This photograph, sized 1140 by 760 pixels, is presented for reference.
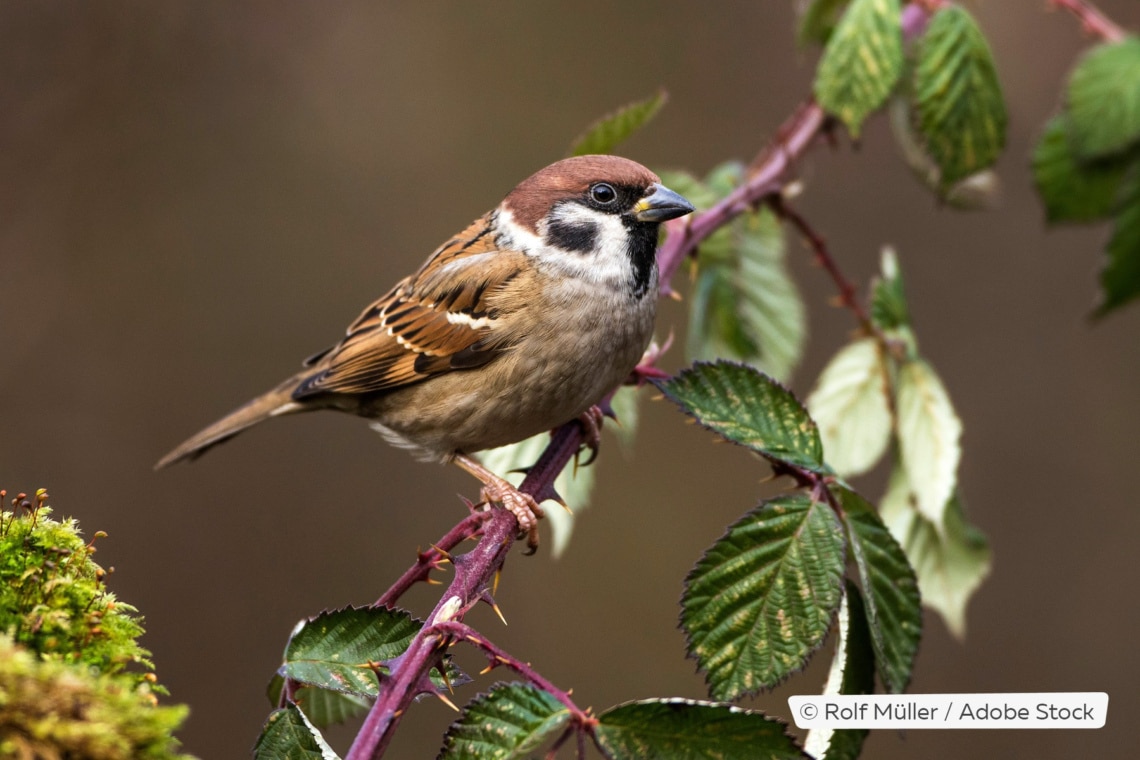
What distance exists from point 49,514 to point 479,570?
2.16 feet

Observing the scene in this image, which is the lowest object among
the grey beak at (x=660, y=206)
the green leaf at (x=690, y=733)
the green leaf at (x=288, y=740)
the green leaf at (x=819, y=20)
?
the green leaf at (x=288, y=740)

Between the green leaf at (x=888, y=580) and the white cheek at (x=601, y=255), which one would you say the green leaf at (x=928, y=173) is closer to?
the white cheek at (x=601, y=255)

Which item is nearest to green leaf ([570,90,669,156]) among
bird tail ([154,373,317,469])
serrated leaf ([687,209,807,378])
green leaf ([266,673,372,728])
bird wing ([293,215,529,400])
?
bird wing ([293,215,529,400])

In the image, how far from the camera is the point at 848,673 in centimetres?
175

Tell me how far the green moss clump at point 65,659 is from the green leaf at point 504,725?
14.5 inches

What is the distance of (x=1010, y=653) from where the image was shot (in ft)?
16.5

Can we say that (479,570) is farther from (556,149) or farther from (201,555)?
(556,149)

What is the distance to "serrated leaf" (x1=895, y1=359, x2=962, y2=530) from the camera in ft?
7.66

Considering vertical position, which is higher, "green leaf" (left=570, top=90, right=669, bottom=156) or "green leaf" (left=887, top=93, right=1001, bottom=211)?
"green leaf" (left=887, top=93, right=1001, bottom=211)

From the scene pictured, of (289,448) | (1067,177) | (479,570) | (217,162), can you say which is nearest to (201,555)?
(289,448)

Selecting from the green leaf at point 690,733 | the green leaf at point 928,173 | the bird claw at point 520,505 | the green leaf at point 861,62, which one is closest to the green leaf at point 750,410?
the bird claw at point 520,505

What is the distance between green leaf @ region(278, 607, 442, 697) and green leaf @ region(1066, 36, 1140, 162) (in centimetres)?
207

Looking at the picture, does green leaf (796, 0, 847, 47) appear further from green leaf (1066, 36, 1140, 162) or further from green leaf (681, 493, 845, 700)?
green leaf (681, 493, 845, 700)

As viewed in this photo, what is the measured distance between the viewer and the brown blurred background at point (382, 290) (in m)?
5.05
